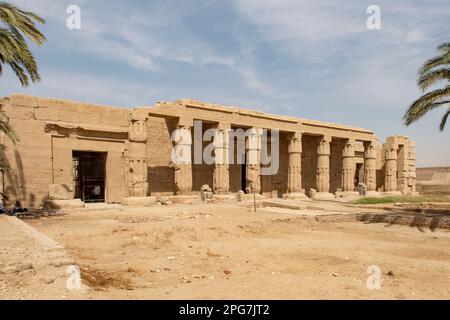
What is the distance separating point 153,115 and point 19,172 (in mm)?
6364

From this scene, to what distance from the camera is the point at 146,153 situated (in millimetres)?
17281

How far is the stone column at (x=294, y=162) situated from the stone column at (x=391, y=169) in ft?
32.8

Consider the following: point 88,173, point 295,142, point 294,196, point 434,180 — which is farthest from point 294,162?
point 434,180

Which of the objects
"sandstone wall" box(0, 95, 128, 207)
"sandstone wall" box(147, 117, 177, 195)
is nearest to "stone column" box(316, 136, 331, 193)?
"sandstone wall" box(147, 117, 177, 195)

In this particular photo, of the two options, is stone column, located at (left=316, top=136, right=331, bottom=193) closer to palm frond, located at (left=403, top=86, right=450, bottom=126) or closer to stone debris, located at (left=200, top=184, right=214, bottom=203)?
stone debris, located at (left=200, top=184, right=214, bottom=203)

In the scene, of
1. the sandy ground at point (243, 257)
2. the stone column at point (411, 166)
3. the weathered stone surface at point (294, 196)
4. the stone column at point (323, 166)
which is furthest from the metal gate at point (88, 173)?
the stone column at point (411, 166)

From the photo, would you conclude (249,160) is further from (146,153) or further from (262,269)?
(262,269)

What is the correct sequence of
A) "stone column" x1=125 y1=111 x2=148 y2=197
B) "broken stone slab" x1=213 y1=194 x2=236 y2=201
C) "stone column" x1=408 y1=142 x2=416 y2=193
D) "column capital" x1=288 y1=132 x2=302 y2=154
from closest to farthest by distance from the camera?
"stone column" x1=125 y1=111 x2=148 y2=197, "broken stone slab" x1=213 y1=194 x2=236 y2=201, "column capital" x1=288 y1=132 x2=302 y2=154, "stone column" x1=408 y1=142 x2=416 y2=193

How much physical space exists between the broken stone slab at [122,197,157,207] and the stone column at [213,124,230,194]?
398 cm

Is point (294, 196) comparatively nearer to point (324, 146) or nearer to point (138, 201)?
point (324, 146)

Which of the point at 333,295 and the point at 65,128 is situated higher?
the point at 65,128

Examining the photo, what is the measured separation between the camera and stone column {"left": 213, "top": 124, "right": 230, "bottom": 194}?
18906 mm

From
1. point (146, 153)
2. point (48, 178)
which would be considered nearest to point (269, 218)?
point (146, 153)

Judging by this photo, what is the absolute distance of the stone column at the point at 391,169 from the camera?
91.5ft
